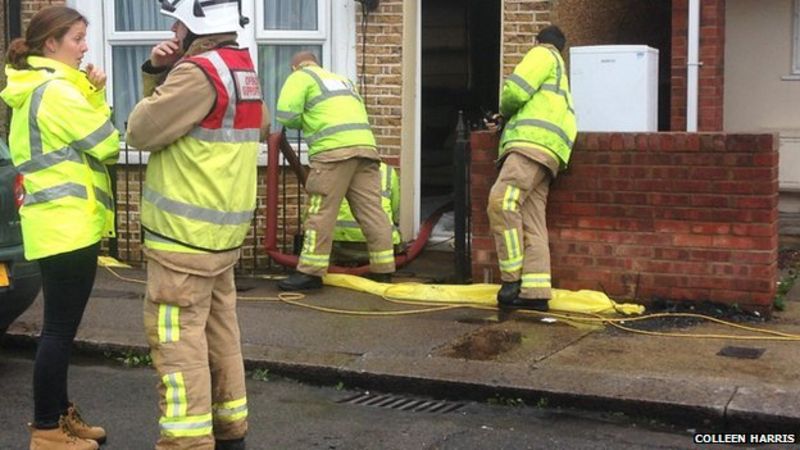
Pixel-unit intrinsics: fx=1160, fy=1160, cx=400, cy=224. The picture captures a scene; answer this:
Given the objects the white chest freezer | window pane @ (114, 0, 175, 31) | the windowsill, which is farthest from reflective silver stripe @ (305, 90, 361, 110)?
window pane @ (114, 0, 175, 31)

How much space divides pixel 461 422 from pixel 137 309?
3.01 meters

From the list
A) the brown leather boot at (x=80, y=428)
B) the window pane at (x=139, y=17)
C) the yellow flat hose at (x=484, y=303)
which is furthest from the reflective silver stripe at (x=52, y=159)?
the window pane at (x=139, y=17)

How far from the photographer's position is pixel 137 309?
7508mm

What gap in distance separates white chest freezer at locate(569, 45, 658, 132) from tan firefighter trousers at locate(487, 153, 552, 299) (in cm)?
106

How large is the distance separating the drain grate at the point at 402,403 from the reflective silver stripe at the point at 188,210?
1.69 metres

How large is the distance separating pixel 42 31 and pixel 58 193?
0.71m

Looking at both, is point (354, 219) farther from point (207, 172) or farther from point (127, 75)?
point (207, 172)

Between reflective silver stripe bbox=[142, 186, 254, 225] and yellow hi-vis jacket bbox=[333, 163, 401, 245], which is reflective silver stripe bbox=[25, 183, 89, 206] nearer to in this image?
reflective silver stripe bbox=[142, 186, 254, 225]

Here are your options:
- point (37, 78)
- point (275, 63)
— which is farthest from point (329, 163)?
point (37, 78)

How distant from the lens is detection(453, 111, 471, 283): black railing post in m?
7.98

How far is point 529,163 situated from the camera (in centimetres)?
722

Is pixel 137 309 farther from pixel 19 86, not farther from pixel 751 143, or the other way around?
pixel 751 143

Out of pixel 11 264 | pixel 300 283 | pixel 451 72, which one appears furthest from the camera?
pixel 451 72

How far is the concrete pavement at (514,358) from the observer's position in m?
5.24
